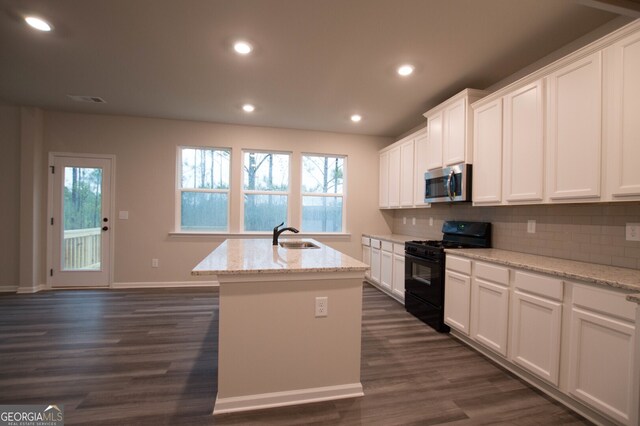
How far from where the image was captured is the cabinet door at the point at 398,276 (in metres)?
3.69

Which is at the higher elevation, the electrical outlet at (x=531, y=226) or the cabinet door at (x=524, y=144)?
the cabinet door at (x=524, y=144)

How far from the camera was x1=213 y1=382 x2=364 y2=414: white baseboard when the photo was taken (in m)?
1.70

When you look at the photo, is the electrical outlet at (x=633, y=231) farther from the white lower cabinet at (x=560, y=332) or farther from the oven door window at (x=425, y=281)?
the oven door window at (x=425, y=281)

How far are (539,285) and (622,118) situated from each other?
1144 millimetres

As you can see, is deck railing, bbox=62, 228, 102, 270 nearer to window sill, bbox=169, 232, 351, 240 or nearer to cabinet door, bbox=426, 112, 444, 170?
window sill, bbox=169, 232, 351, 240

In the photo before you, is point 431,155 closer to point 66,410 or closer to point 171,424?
point 171,424

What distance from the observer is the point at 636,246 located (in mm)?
1877

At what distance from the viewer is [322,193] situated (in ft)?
16.5

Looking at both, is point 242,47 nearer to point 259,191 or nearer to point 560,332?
point 259,191

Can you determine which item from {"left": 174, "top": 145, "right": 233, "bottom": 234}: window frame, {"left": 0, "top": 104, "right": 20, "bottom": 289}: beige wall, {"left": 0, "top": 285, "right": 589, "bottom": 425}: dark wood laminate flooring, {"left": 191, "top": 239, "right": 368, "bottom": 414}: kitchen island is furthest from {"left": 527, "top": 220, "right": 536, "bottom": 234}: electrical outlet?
{"left": 0, "top": 104, "right": 20, "bottom": 289}: beige wall

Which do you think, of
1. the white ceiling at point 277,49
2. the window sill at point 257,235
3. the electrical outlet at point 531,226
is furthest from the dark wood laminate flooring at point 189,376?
the white ceiling at point 277,49

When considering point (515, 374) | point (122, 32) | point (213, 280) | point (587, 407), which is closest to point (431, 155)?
point (515, 374)

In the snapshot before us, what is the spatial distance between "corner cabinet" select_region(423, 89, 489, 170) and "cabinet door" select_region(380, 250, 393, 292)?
1.38m

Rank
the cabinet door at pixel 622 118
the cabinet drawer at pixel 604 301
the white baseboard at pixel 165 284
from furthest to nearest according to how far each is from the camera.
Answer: the white baseboard at pixel 165 284 < the cabinet door at pixel 622 118 < the cabinet drawer at pixel 604 301
